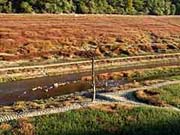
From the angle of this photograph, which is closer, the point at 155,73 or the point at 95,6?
the point at 155,73

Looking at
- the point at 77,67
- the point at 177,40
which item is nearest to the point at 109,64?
the point at 77,67

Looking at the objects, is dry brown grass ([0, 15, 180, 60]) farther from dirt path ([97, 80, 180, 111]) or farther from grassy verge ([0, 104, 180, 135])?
grassy verge ([0, 104, 180, 135])

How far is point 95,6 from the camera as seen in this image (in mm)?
144000

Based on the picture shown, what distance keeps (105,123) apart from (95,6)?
10667 cm

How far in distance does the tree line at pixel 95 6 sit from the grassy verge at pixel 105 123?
278ft

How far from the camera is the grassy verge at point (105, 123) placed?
37994 mm

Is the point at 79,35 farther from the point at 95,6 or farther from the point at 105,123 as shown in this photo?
the point at 105,123

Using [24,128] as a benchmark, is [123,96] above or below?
below

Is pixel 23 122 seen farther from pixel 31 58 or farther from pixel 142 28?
pixel 142 28

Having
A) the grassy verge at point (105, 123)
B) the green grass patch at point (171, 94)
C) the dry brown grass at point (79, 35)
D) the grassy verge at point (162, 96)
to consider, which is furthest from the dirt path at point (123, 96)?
the dry brown grass at point (79, 35)

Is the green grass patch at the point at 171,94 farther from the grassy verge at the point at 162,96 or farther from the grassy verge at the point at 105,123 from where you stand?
the grassy verge at the point at 105,123

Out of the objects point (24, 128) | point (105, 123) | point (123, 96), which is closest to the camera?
point (24, 128)

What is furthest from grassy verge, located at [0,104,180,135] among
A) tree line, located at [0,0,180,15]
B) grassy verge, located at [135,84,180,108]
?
tree line, located at [0,0,180,15]

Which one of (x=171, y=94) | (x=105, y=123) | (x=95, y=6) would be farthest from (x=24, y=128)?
(x=95, y=6)
